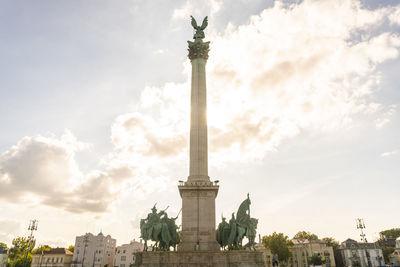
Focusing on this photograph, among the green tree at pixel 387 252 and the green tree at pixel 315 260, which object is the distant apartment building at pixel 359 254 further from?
the green tree at pixel 315 260

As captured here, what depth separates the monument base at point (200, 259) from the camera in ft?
84.6

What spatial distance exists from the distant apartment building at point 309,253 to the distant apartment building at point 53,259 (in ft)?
208

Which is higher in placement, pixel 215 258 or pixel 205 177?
pixel 205 177

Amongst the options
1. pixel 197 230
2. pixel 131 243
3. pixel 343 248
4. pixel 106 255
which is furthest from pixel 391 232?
pixel 197 230

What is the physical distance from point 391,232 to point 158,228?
353ft

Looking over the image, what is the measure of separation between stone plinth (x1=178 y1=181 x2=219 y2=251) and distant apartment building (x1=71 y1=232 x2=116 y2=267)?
60.7 metres

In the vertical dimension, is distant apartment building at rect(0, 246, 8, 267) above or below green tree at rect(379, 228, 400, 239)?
below

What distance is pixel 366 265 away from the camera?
7800cm

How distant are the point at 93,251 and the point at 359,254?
75.6m

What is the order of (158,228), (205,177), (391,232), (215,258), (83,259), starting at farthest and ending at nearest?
(391,232)
(83,259)
(205,177)
(158,228)
(215,258)

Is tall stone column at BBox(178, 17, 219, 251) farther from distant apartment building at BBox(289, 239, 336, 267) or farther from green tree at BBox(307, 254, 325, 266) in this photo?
distant apartment building at BBox(289, 239, 336, 267)

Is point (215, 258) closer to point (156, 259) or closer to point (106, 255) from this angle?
point (156, 259)

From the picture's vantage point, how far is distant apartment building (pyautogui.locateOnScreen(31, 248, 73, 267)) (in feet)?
253

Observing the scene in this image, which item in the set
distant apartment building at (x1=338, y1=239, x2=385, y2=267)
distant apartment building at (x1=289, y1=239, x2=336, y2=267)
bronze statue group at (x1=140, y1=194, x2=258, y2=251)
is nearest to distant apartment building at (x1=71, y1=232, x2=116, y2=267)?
distant apartment building at (x1=289, y1=239, x2=336, y2=267)
